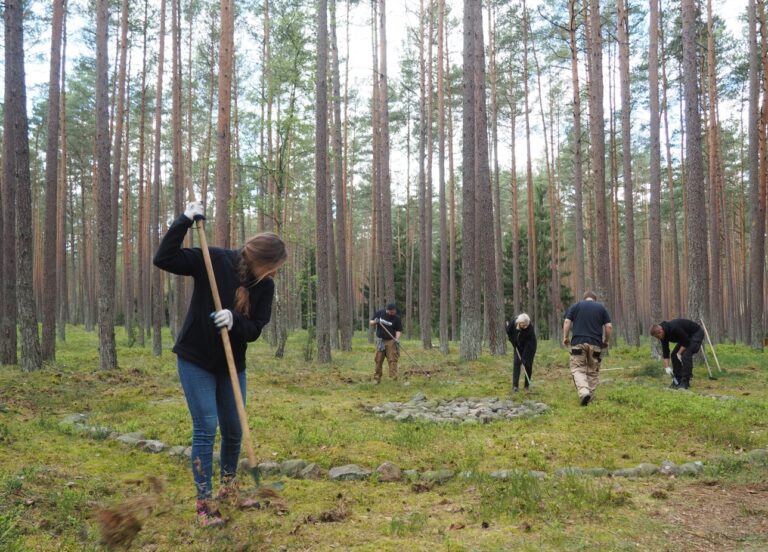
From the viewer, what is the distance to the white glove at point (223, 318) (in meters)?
3.70

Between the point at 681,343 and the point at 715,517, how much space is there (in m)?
7.79

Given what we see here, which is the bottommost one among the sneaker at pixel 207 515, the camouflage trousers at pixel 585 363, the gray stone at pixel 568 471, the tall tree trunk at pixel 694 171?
the gray stone at pixel 568 471

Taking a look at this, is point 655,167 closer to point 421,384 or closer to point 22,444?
point 421,384

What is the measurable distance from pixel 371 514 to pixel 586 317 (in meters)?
6.47

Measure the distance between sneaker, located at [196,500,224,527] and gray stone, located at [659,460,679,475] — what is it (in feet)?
13.8

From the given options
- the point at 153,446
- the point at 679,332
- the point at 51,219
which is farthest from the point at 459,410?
the point at 51,219

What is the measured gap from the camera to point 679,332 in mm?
11109

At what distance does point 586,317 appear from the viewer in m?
9.56

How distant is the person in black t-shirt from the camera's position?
378cm

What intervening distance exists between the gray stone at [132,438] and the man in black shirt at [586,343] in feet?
21.5

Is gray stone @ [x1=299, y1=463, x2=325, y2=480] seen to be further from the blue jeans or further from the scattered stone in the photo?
the blue jeans

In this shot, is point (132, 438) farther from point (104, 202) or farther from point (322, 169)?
point (322, 169)

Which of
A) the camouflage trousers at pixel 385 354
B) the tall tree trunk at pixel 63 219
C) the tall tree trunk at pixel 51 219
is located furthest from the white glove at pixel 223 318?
the tall tree trunk at pixel 63 219

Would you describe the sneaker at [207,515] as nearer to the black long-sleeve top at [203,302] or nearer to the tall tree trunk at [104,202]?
the black long-sleeve top at [203,302]
